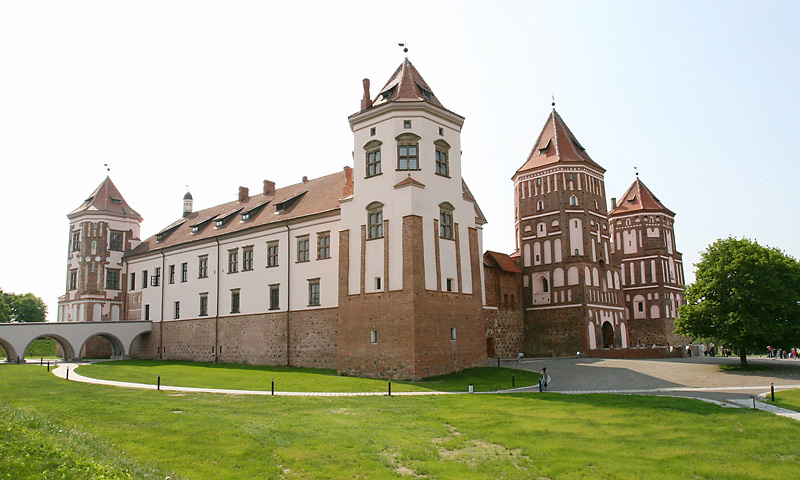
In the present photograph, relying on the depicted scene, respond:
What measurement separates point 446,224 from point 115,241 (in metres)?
39.3

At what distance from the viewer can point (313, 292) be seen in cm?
3881

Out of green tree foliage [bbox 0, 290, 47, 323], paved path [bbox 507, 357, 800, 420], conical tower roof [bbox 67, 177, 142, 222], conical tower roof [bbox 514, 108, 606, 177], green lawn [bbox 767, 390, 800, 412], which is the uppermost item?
conical tower roof [bbox 514, 108, 606, 177]

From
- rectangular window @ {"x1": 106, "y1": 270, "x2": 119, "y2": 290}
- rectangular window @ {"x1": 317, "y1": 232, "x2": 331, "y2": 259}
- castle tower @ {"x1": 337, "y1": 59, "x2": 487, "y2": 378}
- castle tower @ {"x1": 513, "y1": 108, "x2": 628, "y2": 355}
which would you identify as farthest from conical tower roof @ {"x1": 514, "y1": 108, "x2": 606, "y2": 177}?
rectangular window @ {"x1": 106, "y1": 270, "x2": 119, "y2": 290}

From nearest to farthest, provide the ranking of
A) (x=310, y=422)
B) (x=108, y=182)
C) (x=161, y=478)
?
(x=161, y=478), (x=310, y=422), (x=108, y=182)

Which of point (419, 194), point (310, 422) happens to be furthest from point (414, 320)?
point (310, 422)

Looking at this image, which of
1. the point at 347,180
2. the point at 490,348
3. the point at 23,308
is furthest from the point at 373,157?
the point at 23,308

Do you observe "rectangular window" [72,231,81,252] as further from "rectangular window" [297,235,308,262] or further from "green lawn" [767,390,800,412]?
"green lawn" [767,390,800,412]

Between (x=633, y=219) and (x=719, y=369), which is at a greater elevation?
(x=633, y=219)

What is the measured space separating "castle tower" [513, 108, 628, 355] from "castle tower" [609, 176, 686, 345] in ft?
38.7

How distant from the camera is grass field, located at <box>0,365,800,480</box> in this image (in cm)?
1254

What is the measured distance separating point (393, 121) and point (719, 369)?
24764 mm

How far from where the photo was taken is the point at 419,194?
3266 centimetres

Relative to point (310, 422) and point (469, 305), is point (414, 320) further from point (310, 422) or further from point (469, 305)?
point (310, 422)

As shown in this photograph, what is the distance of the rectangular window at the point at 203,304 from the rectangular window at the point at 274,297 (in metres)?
8.27
